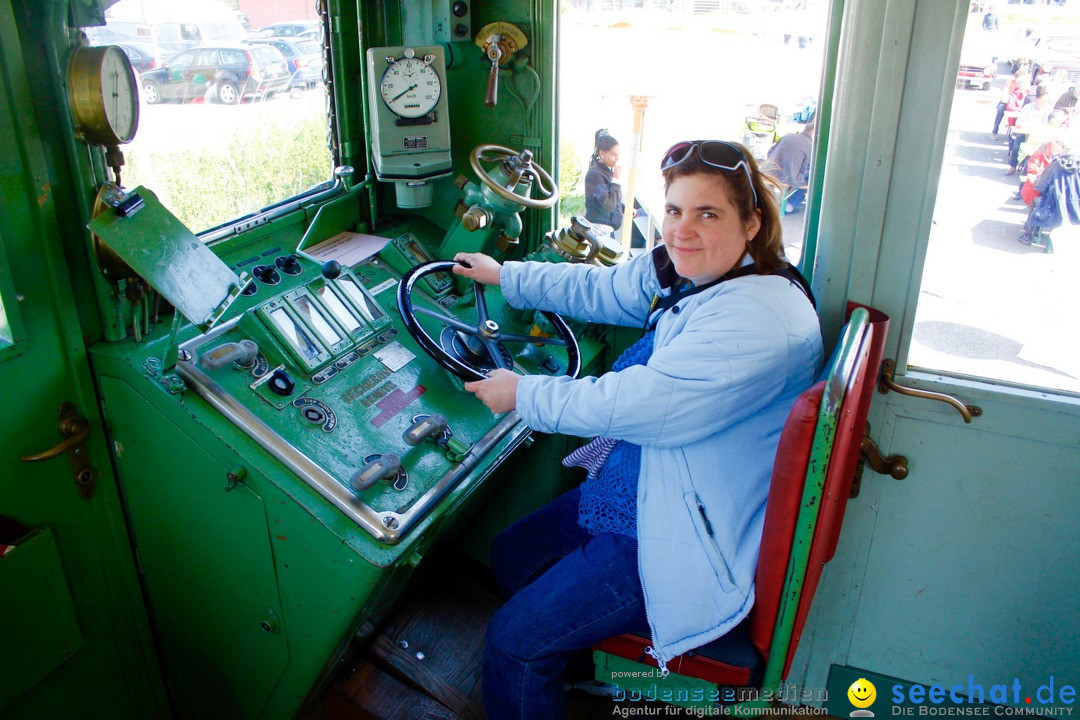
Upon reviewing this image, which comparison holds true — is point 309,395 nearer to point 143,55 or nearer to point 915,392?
point 143,55

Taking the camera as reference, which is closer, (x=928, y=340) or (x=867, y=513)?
(x=928, y=340)

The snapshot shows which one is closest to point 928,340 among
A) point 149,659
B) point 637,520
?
point 637,520

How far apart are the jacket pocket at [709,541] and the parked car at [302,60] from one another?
182 centimetres

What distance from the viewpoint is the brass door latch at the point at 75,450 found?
1703 mm

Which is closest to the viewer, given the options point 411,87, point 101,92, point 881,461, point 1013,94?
point 101,92

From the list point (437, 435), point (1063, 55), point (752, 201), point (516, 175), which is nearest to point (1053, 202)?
point (1063, 55)

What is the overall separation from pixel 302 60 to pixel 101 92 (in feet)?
3.33

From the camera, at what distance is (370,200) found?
106 inches

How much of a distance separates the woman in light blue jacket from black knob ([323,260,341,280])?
656 millimetres

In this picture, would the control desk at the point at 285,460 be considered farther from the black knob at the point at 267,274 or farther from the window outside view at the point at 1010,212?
the window outside view at the point at 1010,212

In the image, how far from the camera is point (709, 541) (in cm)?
158

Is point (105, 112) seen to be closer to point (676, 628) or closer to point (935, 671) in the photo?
point (676, 628)

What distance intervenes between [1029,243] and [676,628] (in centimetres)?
124

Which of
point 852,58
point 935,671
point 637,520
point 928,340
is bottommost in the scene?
point 935,671
